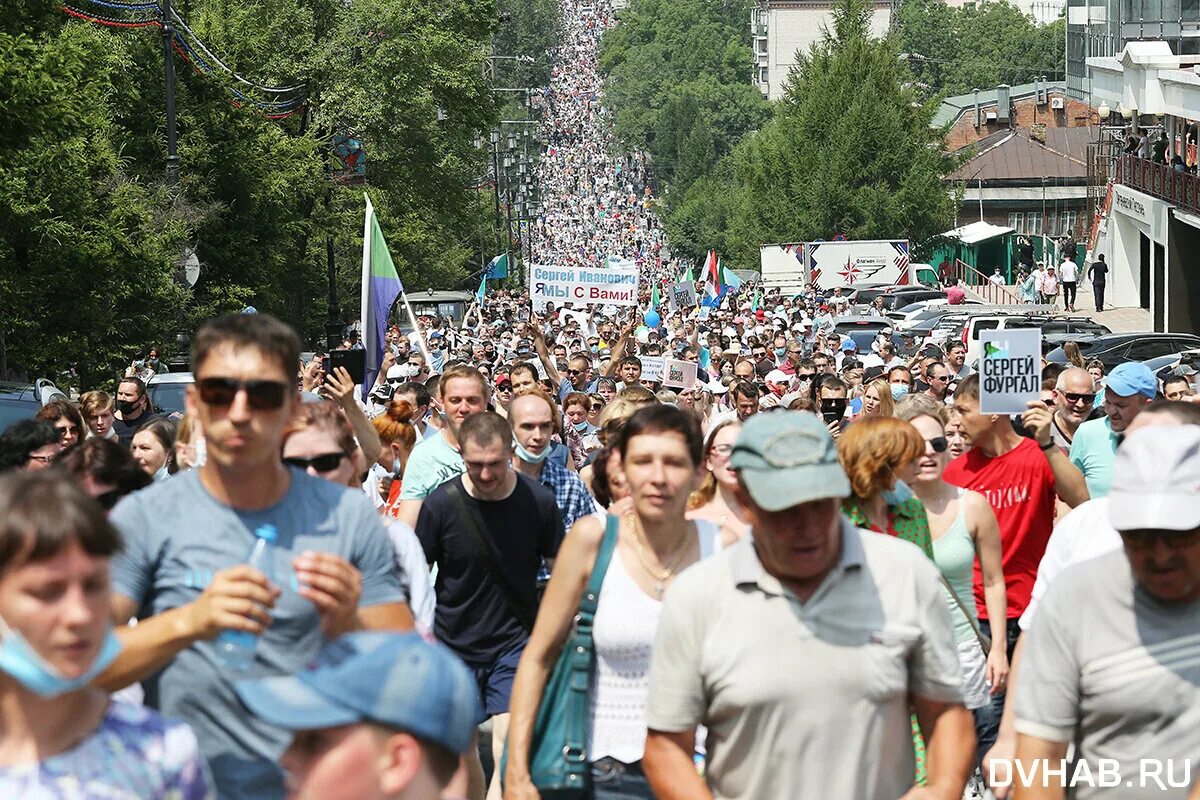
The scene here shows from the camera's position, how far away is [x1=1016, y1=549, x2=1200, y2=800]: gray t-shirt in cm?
418

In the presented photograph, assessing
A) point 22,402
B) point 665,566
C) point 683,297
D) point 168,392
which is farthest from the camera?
point 683,297

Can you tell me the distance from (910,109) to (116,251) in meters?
43.4

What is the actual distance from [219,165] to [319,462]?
40477mm

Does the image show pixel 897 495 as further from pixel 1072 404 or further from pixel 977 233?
pixel 977 233

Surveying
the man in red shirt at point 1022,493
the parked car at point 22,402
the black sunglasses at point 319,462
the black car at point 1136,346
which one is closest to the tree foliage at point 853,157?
the black car at point 1136,346

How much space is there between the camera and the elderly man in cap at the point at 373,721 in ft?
9.49

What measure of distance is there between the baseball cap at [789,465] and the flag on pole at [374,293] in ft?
29.5

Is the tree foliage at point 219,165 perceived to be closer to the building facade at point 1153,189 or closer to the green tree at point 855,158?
the green tree at point 855,158

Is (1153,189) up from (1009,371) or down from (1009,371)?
down

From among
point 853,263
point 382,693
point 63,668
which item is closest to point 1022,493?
point 63,668

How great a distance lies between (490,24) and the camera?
190ft

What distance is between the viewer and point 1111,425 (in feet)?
31.6

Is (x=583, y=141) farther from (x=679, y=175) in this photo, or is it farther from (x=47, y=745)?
(x=47, y=745)

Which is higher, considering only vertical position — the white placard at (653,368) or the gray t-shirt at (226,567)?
the gray t-shirt at (226,567)
